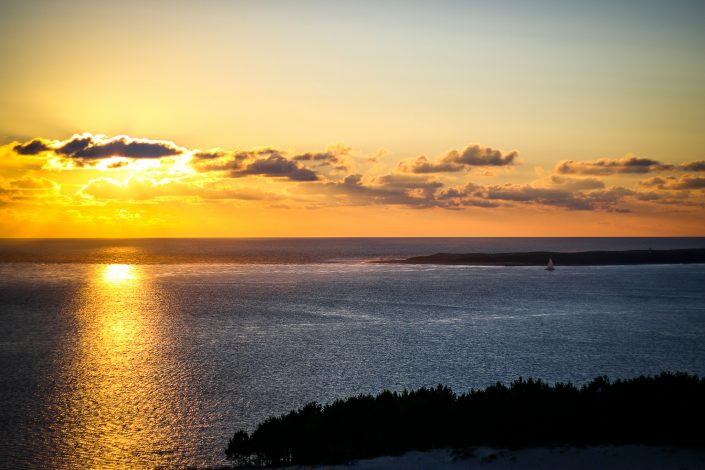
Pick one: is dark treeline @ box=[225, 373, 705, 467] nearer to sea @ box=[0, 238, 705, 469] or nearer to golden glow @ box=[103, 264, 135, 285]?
sea @ box=[0, 238, 705, 469]

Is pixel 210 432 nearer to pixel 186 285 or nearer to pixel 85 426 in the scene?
pixel 85 426

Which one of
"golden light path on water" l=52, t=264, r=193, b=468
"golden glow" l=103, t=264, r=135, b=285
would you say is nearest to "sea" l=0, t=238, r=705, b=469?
"golden light path on water" l=52, t=264, r=193, b=468

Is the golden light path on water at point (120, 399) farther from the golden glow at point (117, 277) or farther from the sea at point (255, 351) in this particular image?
the golden glow at point (117, 277)

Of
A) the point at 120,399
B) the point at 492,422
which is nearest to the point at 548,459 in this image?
the point at 492,422

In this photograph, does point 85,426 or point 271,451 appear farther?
point 85,426

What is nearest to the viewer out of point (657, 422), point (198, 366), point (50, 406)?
point (657, 422)

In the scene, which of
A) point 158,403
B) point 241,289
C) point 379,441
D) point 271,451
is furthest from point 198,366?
point 241,289

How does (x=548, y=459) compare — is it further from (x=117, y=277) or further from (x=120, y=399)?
(x=117, y=277)

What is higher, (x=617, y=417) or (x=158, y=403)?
(x=617, y=417)
